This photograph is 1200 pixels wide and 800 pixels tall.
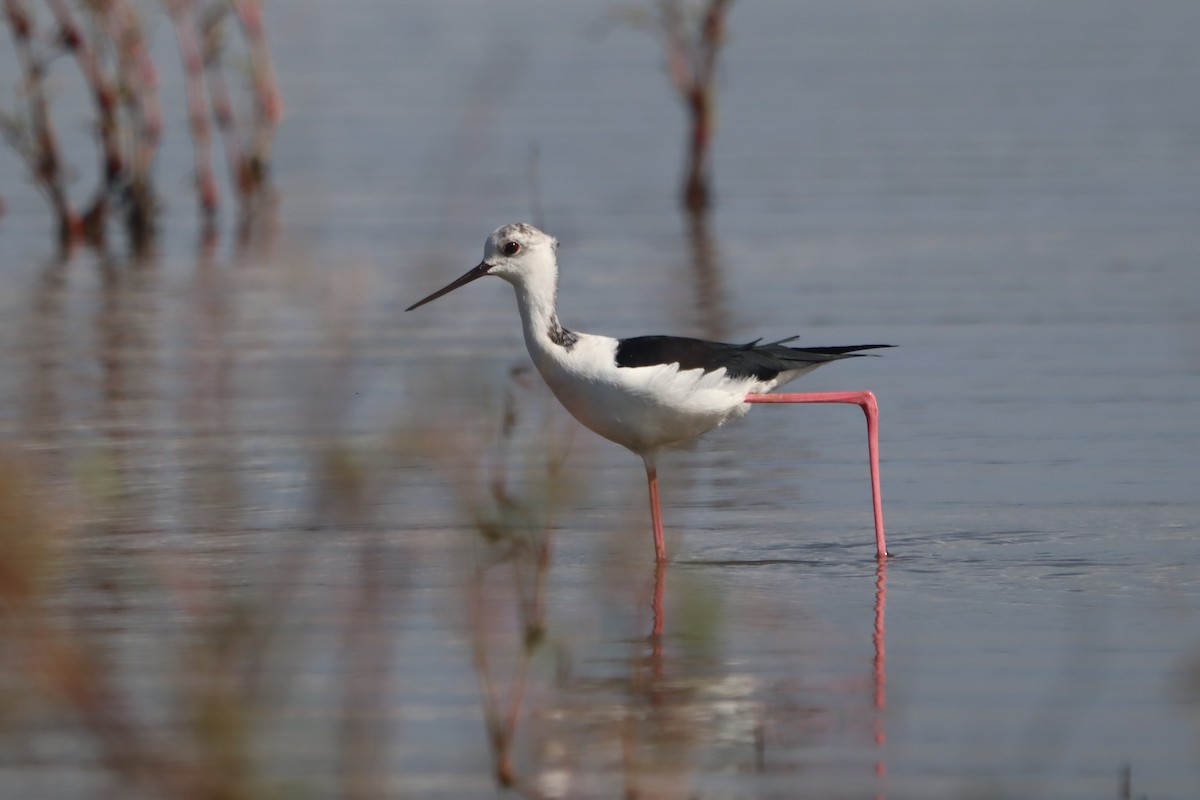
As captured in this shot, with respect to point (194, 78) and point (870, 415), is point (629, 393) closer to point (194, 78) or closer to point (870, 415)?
point (870, 415)

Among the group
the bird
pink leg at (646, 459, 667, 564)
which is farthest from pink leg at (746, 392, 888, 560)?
pink leg at (646, 459, 667, 564)

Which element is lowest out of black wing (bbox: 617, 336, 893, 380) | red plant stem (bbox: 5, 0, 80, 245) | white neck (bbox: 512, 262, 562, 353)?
black wing (bbox: 617, 336, 893, 380)

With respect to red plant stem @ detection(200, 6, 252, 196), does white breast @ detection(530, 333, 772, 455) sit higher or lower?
lower

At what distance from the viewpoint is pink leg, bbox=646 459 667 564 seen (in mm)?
6309

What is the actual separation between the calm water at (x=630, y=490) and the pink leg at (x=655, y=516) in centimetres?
9

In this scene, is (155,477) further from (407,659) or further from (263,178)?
(263,178)

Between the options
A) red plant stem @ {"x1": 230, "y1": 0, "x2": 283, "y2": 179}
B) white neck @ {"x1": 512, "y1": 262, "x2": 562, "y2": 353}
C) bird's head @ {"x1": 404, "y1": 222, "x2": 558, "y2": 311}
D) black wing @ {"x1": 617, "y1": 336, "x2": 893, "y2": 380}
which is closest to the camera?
black wing @ {"x1": 617, "y1": 336, "x2": 893, "y2": 380}

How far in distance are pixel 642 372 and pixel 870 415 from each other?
1.05 m

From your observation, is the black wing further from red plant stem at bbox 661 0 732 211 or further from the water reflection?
red plant stem at bbox 661 0 732 211

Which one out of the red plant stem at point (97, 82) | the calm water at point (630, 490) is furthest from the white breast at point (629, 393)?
the red plant stem at point (97, 82)

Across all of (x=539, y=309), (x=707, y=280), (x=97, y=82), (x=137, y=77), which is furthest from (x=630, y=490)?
(x=137, y=77)

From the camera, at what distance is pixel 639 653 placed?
5.23 meters

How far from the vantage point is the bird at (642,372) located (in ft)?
20.5

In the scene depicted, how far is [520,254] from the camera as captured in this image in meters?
6.62
